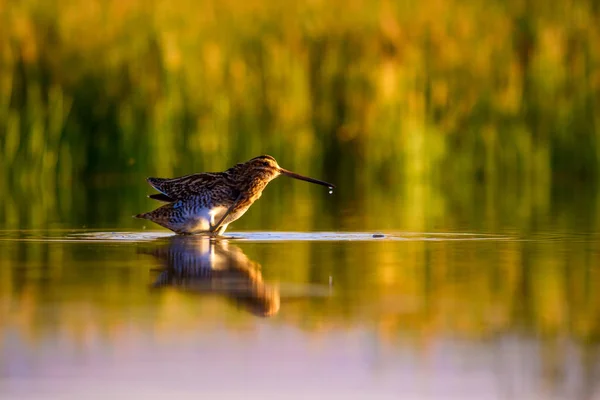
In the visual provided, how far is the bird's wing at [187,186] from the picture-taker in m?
10.8

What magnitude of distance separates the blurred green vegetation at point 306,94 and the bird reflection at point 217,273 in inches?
267

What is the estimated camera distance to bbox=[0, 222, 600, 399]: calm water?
191 inches

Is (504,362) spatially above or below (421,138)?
below

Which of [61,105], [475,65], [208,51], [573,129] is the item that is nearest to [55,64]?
[61,105]

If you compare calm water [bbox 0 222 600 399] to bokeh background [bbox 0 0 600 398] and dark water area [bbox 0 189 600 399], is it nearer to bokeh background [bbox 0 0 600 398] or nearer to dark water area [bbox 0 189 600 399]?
dark water area [bbox 0 189 600 399]

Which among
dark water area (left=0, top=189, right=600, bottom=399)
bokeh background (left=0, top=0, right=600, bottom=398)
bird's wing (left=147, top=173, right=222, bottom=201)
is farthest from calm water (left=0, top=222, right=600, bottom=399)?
bokeh background (left=0, top=0, right=600, bottom=398)

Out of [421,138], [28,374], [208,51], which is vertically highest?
[208,51]

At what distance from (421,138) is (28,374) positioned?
1261 cm

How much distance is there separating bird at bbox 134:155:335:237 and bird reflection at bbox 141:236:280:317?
586 mm

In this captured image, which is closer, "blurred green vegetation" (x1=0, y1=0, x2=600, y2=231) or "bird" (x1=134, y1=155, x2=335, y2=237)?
"bird" (x1=134, y1=155, x2=335, y2=237)

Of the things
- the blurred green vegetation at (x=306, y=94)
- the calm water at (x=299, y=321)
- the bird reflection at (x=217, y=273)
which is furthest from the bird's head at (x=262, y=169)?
the blurred green vegetation at (x=306, y=94)

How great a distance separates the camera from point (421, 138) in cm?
1722

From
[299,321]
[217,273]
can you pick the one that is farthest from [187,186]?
[299,321]

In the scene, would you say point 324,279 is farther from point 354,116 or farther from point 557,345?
point 354,116
